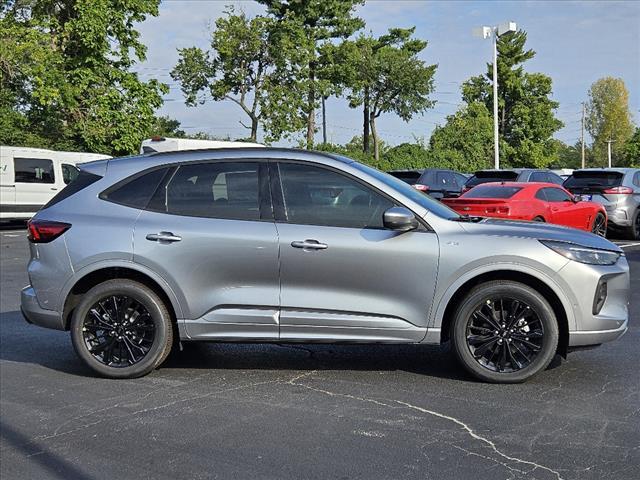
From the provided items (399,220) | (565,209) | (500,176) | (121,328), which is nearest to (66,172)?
(500,176)

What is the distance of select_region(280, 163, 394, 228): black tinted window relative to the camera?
5.38m

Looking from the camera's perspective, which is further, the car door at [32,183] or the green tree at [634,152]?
the green tree at [634,152]

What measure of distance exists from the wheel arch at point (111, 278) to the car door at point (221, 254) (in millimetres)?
63

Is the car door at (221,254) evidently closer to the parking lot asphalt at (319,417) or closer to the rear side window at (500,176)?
the parking lot asphalt at (319,417)

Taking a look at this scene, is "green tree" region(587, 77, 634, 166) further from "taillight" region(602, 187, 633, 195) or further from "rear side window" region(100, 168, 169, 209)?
"rear side window" region(100, 168, 169, 209)

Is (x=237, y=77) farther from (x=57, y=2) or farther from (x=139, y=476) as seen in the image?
(x=139, y=476)

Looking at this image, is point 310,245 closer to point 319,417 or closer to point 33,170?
point 319,417

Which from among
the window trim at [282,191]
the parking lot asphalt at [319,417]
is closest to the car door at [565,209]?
the parking lot asphalt at [319,417]

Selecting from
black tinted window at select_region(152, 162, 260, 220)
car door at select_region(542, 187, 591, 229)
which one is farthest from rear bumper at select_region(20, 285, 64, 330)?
car door at select_region(542, 187, 591, 229)

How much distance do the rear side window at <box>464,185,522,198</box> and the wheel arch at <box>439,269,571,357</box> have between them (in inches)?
324

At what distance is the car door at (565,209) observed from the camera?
13.9m

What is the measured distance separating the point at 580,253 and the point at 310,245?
1.93 meters

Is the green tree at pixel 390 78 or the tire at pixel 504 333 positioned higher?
the green tree at pixel 390 78

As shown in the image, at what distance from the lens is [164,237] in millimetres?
5484
